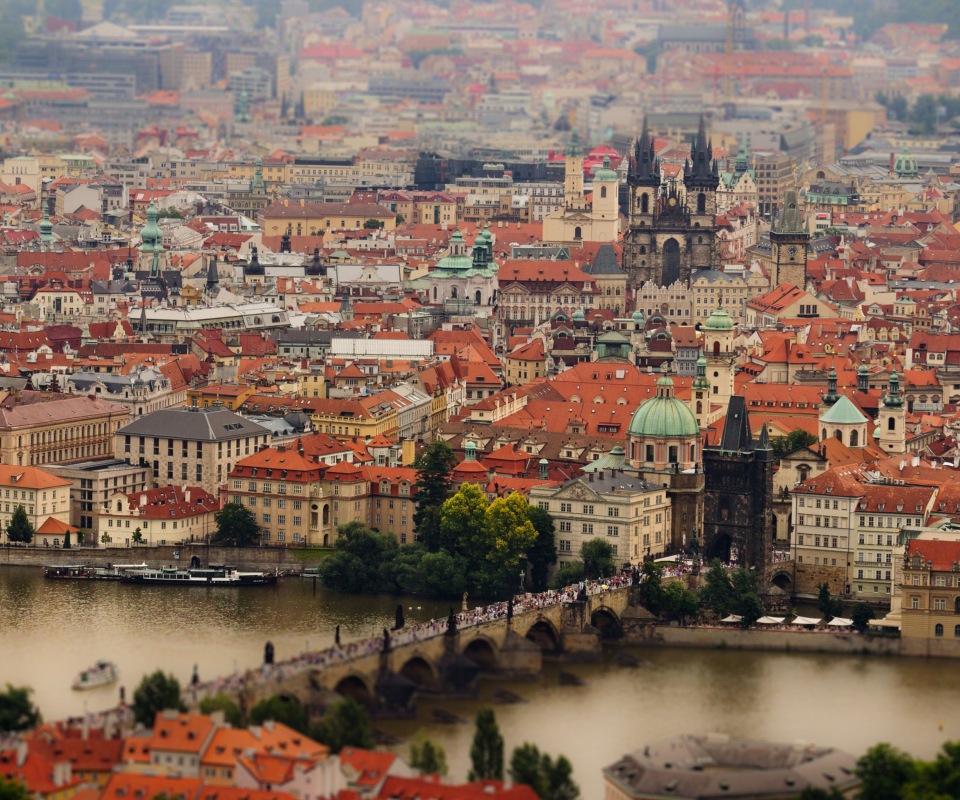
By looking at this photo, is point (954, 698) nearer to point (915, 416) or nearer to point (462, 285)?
point (915, 416)

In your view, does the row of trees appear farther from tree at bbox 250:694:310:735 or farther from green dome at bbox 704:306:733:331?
tree at bbox 250:694:310:735

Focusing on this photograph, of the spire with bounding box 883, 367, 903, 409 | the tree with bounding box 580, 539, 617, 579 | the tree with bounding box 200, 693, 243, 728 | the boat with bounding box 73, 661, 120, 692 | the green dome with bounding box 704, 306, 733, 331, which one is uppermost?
the green dome with bounding box 704, 306, 733, 331

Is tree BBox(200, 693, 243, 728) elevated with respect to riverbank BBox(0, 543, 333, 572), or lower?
elevated

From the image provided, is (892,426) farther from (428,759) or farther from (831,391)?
(428,759)

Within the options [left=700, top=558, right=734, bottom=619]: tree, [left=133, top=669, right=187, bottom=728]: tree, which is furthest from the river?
[left=133, top=669, right=187, bottom=728]: tree

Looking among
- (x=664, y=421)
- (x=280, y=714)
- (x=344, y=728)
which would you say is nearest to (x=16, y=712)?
(x=280, y=714)

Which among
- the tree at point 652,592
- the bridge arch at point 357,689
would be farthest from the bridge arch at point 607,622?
the bridge arch at point 357,689

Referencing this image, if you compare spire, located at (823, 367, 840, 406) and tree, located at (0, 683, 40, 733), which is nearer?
tree, located at (0, 683, 40, 733)
